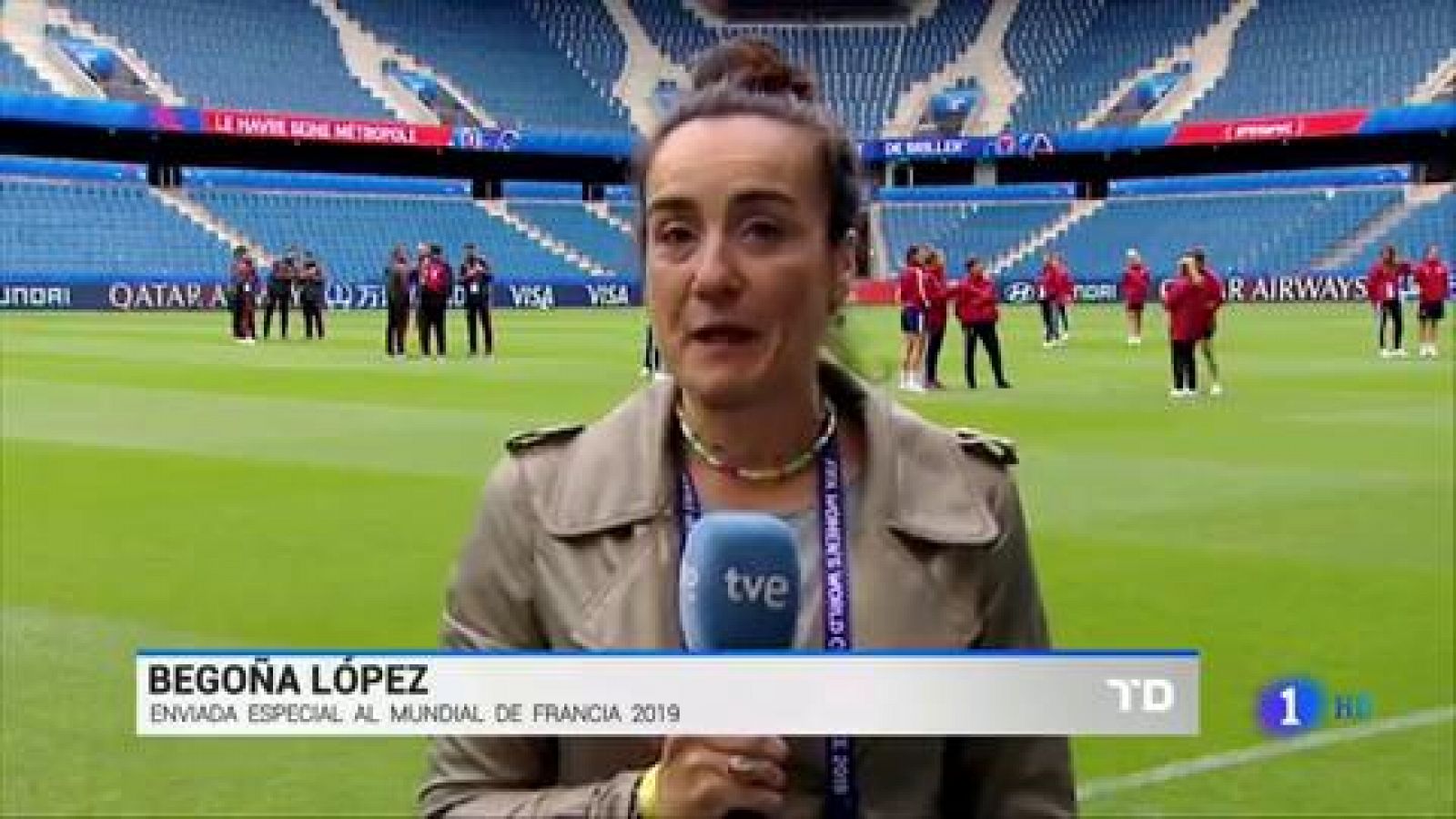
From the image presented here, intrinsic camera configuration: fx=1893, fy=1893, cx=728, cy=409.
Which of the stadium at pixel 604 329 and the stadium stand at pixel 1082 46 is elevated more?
the stadium stand at pixel 1082 46

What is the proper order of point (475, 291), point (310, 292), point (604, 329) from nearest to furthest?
point (475, 291) < point (310, 292) < point (604, 329)

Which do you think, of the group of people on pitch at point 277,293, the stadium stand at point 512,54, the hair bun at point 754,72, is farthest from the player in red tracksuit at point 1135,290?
the stadium stand at point 512,54

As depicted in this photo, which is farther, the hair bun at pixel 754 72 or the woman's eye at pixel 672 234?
the hair bun at pixel 754 72

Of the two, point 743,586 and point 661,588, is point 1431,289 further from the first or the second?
point 743,586

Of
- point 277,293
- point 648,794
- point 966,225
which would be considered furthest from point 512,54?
point 648,794

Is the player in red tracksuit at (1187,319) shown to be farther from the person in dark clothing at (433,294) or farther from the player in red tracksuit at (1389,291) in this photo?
the person in dark clothing at (433,294)

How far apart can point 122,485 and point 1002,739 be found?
1188cm

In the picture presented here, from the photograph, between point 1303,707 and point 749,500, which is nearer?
point 749,500

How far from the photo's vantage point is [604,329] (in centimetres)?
4012

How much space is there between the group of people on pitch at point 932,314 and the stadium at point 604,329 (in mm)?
428

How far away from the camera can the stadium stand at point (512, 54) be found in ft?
222

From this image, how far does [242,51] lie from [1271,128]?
34.1 meters

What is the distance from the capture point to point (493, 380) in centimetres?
2338

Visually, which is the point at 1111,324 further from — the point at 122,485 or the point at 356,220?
the point at 122,485
